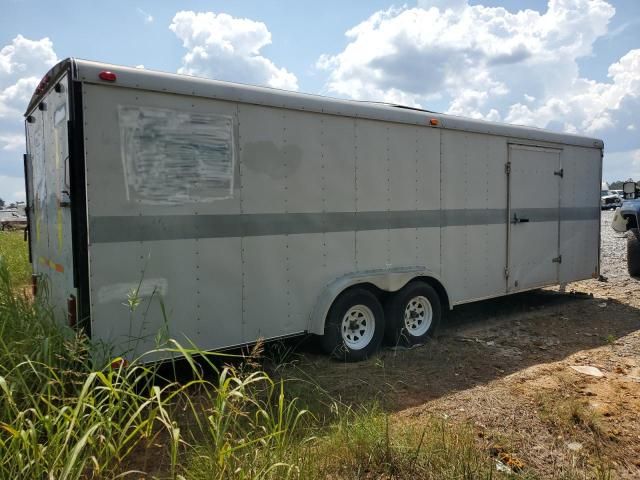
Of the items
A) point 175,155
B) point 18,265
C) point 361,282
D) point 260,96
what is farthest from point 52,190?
point 18,265

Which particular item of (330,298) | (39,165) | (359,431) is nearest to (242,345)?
(330,298)

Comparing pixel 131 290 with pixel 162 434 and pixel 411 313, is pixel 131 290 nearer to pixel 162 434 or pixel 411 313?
pixel 162 434

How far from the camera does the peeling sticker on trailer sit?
3962 millimetres

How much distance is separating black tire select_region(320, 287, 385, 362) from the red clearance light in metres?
2.98

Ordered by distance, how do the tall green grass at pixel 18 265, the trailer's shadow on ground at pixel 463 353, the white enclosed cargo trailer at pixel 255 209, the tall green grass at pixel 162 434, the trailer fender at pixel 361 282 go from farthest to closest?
1. the tall green grass at pixel 18 265
2. the trailer fender at pixel 361 282
3. the trailer's shadow on ground at pixel 463 353
4. the white enclosed cargo trailer at pixel 255 209
5. the tall green grass at pixel 162 434

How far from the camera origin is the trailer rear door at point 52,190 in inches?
163

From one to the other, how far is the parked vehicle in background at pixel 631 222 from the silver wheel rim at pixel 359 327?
767 cm

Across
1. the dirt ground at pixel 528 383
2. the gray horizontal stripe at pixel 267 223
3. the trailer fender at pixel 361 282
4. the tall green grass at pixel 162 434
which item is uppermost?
the gray horizontal stripe at pixel 267 223

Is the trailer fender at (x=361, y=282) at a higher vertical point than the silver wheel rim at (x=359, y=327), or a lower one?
higher

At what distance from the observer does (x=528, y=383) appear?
191 inches

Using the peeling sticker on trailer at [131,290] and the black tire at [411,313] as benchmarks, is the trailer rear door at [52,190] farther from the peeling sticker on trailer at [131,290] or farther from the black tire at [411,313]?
the black tire at [411,313]

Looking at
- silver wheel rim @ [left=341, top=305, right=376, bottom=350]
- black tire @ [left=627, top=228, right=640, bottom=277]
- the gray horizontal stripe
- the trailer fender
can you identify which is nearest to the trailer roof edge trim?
the gray horizontal stripe

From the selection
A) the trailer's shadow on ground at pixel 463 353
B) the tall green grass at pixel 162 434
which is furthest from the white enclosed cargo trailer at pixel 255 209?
the tall green grass at pixel 162 434

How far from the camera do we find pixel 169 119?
13.8ft
